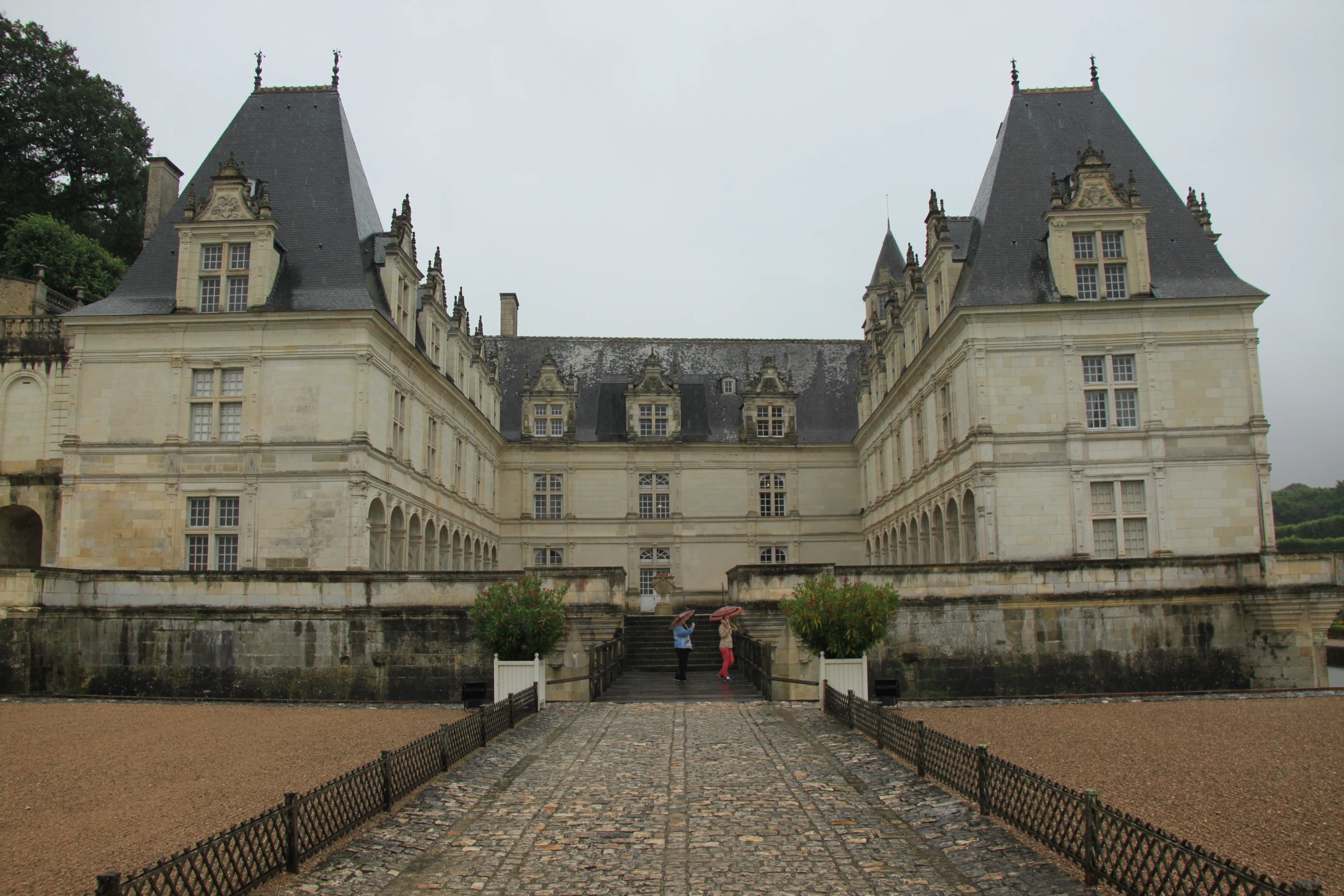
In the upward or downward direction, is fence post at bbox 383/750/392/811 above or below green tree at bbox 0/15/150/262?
below

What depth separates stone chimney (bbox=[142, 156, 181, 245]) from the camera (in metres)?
32.0

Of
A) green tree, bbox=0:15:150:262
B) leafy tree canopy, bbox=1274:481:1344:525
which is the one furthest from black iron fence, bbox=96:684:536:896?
leafy tree canopy, bbox=1274:481:1344:525

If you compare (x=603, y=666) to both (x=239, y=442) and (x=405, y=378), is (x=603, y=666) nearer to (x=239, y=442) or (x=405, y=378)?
(x=239, y=442)

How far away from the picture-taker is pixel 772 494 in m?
43.6

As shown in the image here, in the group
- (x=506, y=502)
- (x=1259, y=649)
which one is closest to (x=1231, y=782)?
(x=1259, y=649)

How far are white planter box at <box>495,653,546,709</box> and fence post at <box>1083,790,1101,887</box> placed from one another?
11.6 meters

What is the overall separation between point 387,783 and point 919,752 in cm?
552

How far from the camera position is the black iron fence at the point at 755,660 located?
18.4 m

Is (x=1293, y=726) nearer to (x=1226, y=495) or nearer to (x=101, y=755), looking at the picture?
(x=1226, y=495)

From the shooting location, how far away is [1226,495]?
25844 millimetres

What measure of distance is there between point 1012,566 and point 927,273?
38.5ft

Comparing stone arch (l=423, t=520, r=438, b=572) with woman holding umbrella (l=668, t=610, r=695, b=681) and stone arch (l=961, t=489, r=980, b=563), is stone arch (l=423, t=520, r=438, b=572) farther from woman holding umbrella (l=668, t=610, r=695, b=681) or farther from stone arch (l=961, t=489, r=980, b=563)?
stone arch (l=961, t=489, r=980, b=563)

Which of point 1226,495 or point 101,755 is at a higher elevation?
point 1226,495

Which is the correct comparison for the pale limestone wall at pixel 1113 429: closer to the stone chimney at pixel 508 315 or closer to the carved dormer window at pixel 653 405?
the carved dormer window at pixel 653 405
